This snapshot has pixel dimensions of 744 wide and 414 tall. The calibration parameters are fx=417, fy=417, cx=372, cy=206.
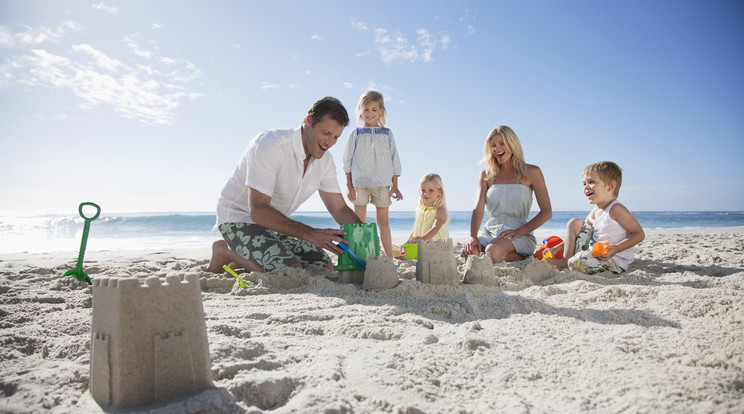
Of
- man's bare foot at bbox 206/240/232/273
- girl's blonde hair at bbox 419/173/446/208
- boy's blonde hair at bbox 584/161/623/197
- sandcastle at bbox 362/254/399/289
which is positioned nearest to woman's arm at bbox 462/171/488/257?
girl's blonde hair at bbox 419/173/446/208

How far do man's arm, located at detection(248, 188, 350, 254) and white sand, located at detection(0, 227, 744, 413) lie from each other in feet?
1.06

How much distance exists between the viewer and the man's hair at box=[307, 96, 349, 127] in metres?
2.96

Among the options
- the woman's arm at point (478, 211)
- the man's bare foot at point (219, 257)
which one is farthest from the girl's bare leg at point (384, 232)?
the man's bare foot at point (219, 257)

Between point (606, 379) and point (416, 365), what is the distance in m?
0.55

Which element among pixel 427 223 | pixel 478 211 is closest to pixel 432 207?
pixel 427 223

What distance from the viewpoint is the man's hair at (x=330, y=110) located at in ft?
9.70

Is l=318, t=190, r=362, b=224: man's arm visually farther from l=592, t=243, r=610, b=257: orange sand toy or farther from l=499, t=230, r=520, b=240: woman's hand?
l=592, t=243, r=610, b=257: orange sand toy

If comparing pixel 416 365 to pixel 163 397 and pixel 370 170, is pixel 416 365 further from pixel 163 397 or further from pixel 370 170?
pixel 370 170

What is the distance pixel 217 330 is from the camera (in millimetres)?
1725

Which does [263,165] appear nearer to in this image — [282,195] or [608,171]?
[282,195]

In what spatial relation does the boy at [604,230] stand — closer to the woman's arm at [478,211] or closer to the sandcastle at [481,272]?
the woman's arm at [478,211]

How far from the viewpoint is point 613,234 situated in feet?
10.4

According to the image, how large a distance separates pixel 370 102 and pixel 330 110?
5.11 ft

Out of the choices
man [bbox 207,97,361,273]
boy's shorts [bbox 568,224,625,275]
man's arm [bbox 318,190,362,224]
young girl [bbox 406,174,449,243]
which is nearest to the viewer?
man [bbox 207,97,361,273]
